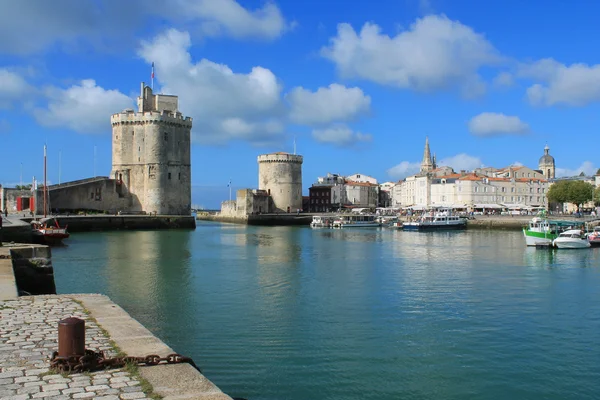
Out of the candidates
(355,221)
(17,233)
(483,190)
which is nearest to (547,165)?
(483,190)

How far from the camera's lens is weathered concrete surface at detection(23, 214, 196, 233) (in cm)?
4538

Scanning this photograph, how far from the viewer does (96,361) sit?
221 inches

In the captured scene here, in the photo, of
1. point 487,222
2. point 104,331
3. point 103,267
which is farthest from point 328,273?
point 487,222

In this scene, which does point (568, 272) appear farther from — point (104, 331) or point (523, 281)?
point (104, 331)

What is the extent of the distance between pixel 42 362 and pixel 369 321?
8.11 m

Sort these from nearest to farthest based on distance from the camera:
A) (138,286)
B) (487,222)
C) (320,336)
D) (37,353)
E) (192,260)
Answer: (37,353) < (320,336) < (138,286) < (192,260) < (487,222)

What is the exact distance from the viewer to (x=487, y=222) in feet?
205

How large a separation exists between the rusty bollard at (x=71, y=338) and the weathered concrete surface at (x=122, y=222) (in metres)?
40.8

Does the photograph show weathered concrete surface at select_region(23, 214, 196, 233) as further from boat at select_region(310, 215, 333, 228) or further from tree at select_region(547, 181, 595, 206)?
tree at select_region(547, 181, 595, 206)

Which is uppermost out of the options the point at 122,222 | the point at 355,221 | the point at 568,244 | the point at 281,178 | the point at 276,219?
the point at 281,178

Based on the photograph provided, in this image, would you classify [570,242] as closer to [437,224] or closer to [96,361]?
[437,224]

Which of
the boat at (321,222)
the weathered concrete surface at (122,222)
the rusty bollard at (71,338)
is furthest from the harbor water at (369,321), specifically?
the boat at (321,222)

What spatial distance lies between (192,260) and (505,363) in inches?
717

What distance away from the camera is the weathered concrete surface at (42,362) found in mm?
4949
